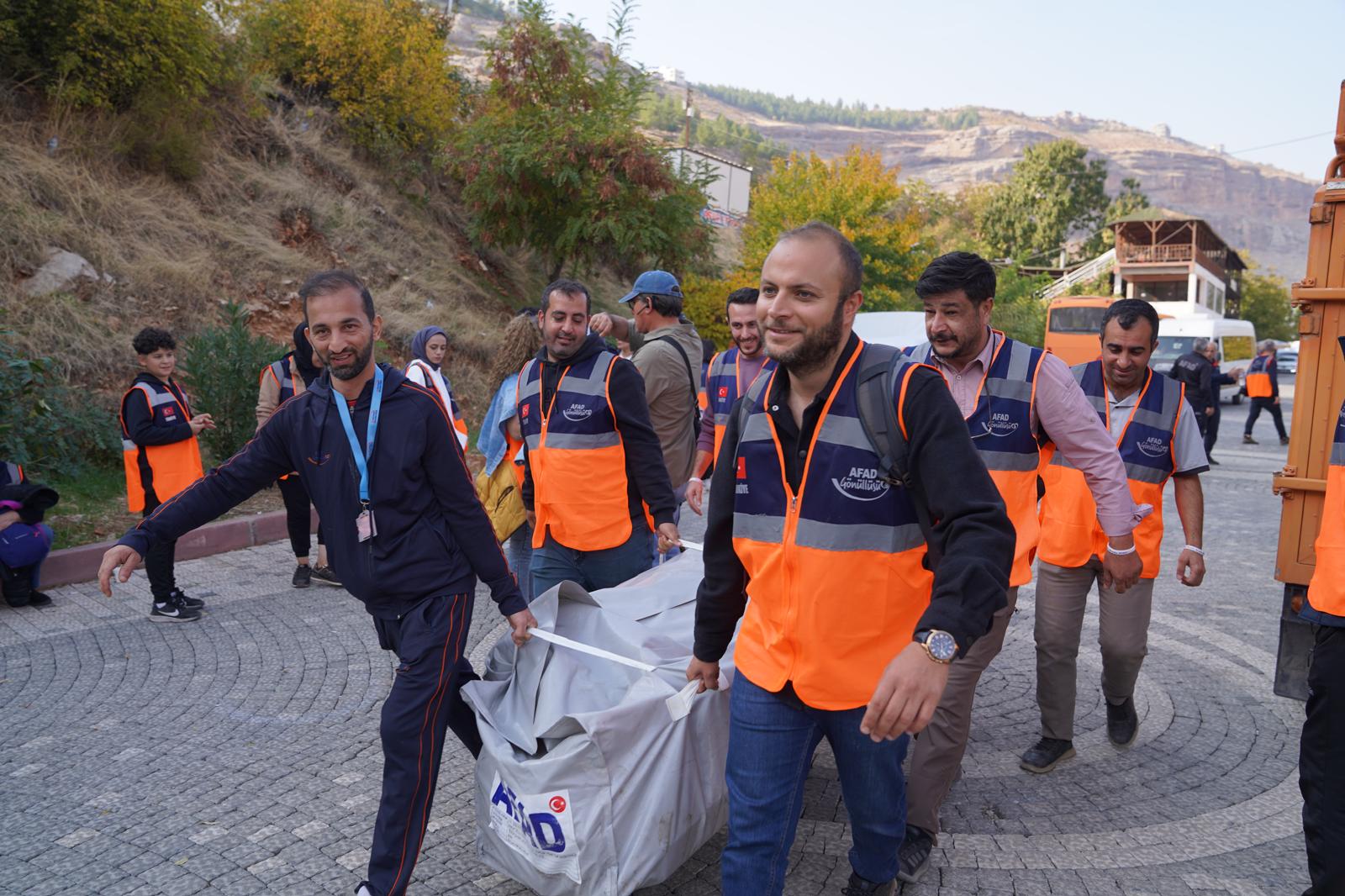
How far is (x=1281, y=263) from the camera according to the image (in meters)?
177

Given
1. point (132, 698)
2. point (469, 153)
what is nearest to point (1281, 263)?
point (469, 153)

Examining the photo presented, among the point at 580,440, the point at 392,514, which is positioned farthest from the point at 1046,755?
the point at 392,514

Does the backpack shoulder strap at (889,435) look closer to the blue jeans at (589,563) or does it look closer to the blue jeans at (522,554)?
the blue jeans at (589,563)

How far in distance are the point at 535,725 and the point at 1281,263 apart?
209716 mm

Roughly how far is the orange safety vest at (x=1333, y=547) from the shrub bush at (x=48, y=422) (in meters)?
7.80

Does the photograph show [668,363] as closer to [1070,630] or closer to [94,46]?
[1070,630]

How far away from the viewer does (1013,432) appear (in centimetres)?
360

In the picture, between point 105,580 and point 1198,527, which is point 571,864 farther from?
point 1198,527

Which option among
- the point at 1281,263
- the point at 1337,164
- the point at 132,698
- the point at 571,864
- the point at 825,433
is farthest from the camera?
the point at 1281,263

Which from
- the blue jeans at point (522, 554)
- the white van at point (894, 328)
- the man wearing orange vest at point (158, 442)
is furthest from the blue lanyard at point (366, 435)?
the white van at point (894, 328)

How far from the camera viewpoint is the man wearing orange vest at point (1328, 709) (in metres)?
2.63

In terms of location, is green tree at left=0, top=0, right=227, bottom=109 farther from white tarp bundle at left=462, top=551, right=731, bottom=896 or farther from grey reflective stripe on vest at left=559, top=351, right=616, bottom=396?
white tarp bundle at left=462, top=551, right=731, bottom=896

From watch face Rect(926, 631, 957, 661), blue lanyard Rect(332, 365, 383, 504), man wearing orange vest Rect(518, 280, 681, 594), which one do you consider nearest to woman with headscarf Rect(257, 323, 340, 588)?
man wearing orange vest Rect(518, 280, 681, 594)

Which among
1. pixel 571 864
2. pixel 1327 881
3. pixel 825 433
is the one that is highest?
pixel 825 433
